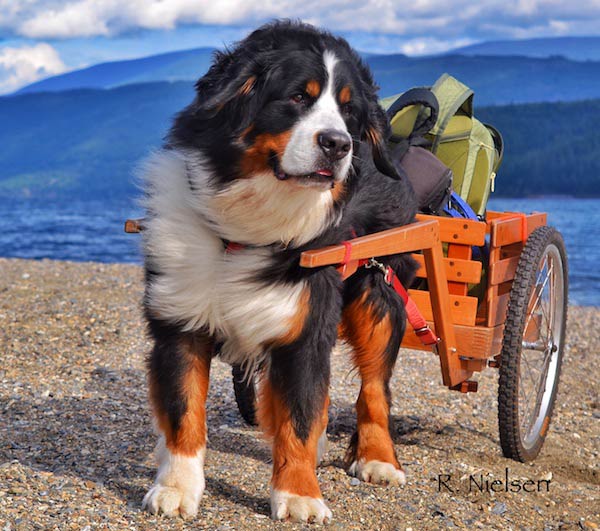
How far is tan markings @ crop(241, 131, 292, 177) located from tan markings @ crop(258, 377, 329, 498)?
2.64ft

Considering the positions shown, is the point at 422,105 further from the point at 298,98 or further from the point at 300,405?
the point at 300,405

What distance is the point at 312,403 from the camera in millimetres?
3082

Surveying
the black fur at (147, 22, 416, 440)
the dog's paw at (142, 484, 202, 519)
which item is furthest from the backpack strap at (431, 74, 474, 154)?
the dog's paw at (142, 484, 202, 519)

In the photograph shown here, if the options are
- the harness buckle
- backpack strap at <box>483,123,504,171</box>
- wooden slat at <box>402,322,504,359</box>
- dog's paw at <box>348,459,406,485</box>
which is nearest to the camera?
the harness buckle

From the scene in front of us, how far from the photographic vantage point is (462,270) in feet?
13.4

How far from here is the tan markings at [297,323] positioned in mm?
3074

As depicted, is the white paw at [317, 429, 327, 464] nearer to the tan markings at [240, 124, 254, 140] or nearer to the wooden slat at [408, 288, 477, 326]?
the wooden slat at [408, 288, 477, 326]

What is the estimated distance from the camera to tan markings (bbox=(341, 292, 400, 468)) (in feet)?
12.2

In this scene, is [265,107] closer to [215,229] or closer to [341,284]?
[215,229]

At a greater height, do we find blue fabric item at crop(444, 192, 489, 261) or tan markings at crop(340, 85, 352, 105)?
tan markings at crop(340, 85, 352, 105)

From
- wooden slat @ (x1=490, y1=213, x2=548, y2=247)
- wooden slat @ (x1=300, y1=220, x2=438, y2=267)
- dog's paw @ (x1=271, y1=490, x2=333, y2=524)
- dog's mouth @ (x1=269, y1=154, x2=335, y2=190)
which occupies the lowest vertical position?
dog's paw @ (x1=271, y1=490, x2=333, y2=524)

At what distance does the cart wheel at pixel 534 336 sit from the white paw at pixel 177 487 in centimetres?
166

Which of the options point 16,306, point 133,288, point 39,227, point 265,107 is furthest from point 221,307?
point 39,227

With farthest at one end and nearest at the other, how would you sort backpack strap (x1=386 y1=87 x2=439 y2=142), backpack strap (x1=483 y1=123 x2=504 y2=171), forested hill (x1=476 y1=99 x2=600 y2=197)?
forested hill (x1=476 y1=99 x2=600 y2=197), backpack strap (x1=483 y1=123 x2=504 y2=171), backpack strap (x1=386 y1=87 x2=439 y2=142)
